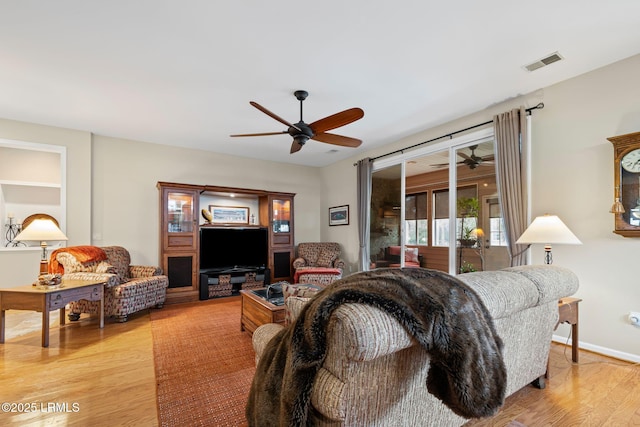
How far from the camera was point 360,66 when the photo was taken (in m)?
2.88

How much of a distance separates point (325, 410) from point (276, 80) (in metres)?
3.00

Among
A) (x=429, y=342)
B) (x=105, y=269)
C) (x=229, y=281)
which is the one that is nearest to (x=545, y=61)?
(x=429, y=342)

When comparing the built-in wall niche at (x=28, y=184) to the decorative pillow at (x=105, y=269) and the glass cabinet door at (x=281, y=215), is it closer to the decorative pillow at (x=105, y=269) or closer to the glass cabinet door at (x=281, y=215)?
the decorative pillow at (x=105, y=269)

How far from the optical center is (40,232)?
3.51 metres

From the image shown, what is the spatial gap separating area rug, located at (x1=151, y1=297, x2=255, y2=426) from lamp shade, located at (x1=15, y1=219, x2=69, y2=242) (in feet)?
5.15

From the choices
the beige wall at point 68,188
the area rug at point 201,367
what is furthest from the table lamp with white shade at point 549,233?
the beige wall at point 68,188

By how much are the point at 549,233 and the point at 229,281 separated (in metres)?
4.71

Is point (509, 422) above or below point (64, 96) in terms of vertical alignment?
below

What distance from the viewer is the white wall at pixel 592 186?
272 cm

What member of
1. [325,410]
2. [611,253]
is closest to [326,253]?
[611,253]

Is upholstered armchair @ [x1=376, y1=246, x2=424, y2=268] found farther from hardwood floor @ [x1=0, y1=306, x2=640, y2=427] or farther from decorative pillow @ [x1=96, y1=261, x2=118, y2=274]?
decorative pillow @ [x1=96, y1=261, x2=118, y2=274]

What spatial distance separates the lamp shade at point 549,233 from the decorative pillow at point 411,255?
7.30 ft

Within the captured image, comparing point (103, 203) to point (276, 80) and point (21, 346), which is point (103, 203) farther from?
point (276, 80)

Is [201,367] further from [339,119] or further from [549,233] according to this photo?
[549,233]
